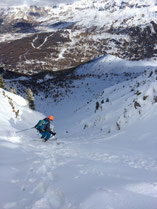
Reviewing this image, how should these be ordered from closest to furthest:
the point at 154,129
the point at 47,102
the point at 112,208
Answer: the point at 112,208
the point at 154,129
the point at 47,102

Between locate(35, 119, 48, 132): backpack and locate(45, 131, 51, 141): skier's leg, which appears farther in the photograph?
locate(45, 131, 51, 141): skier's leg

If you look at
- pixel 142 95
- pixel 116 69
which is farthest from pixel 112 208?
pixel 116 69

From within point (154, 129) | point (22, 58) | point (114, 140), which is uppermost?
point (22, 58)

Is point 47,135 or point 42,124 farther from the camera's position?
point 47,135

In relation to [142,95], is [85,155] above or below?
below

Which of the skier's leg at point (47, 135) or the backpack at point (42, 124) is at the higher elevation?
the backpack at point (42, 124)

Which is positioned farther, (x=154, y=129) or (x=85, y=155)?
(x=154, y=129)

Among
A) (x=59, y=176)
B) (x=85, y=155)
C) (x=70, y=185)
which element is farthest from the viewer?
(x=85, y=155)

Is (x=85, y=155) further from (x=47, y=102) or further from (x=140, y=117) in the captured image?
(x=47, y=102)

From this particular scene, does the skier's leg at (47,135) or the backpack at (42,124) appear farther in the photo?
the skier's leg at (47,135)

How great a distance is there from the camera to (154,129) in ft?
38.1

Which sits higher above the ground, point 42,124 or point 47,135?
point 42,124

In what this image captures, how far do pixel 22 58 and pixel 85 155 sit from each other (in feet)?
648

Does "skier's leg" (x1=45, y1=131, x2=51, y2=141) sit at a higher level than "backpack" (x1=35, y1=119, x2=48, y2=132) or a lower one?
lower
